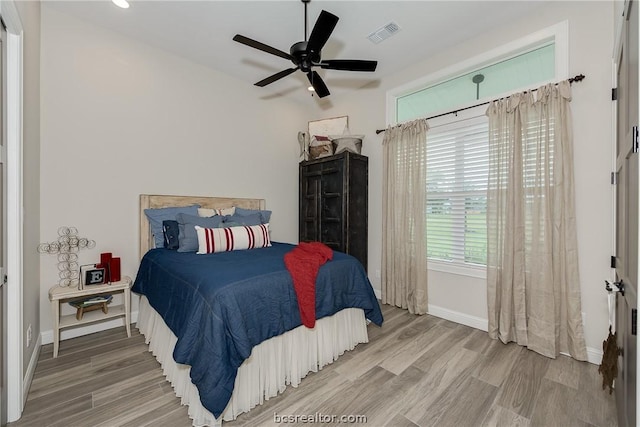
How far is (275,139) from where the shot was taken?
13.2 ft

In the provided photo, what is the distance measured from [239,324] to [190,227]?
4.80 feet

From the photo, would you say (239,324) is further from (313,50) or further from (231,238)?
(313,50)

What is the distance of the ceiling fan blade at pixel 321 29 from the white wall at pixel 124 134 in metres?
1.81

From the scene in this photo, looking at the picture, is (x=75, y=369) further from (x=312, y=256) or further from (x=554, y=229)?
(x=554, y=229)

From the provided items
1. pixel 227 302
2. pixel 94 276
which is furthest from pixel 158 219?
pixel 227 302

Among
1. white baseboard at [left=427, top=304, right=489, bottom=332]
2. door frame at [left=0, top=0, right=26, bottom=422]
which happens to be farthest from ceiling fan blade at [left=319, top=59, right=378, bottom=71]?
white baseboard at [left=427, top=304, right=489, bottom=332]

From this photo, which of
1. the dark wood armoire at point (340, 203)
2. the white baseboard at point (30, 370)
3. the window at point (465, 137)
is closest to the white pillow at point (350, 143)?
the dark wood armoire at point (340, 203)

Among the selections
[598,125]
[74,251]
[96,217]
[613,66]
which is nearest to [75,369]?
[74,251]

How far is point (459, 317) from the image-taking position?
9.35ft

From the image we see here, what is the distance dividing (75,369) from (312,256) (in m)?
1.89

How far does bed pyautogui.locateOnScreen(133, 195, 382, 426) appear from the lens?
1469 mm

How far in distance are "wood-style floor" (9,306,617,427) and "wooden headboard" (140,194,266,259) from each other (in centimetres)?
96

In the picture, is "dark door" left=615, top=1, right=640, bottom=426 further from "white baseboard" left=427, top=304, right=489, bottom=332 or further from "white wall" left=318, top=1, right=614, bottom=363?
"white baseboard" left=427, top=304, right=489, bottom=332

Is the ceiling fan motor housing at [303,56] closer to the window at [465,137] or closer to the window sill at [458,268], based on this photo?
the window at [465,137]
